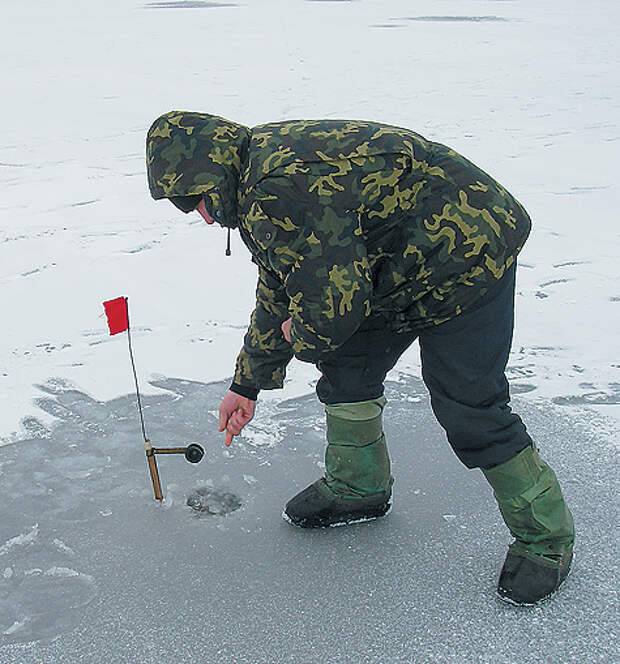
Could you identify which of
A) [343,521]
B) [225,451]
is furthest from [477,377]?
[225,451]

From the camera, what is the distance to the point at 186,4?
17.0 metres

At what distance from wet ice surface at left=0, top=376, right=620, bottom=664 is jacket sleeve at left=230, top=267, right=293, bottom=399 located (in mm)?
414

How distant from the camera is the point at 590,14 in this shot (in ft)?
51.2

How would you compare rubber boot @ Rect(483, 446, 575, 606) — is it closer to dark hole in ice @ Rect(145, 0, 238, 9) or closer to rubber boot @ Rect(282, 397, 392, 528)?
rubber boot @ Rect(282, 397, 392, 528)

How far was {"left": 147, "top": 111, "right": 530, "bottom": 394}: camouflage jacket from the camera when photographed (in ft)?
5.88

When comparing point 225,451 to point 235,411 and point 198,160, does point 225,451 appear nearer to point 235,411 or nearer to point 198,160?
point 235,411

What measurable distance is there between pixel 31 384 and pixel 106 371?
0.91 ft

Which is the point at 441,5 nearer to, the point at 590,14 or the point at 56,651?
the point at 590,14

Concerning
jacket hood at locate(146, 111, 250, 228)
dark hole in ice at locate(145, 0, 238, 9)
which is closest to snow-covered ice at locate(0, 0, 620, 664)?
jacket hood at locate(146, 111, 250, 228)

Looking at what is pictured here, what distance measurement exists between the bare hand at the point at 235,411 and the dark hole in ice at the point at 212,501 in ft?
0.85

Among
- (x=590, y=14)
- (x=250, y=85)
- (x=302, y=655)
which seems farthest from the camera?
(x=590, y=14)

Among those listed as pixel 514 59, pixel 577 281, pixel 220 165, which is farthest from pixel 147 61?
pixel 220 165

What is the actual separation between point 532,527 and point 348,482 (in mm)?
540

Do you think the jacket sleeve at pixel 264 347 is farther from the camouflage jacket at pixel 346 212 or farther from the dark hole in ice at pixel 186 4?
the dark hole in ice at pixel 186 4
